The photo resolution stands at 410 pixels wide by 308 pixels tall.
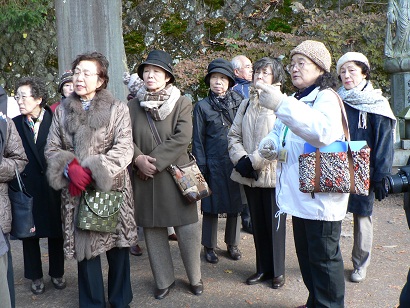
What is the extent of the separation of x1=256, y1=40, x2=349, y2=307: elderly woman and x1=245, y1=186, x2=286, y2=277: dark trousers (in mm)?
739

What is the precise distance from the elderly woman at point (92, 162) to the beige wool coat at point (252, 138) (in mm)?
1077

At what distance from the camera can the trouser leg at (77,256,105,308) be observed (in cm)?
372

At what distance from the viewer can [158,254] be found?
418 cm

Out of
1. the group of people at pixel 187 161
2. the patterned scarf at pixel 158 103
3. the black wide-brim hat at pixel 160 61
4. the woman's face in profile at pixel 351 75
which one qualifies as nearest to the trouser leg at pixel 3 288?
the group of people at pixel 187 161

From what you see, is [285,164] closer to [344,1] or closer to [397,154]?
[397,154]

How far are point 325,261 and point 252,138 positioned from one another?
1.50 metres

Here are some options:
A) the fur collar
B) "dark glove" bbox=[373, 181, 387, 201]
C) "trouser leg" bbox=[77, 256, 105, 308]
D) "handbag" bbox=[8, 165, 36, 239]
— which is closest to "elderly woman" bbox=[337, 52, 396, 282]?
"dark glove" bbox=[373, 181, 387, 201]

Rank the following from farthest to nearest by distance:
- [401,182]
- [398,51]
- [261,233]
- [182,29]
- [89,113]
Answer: [182,29], [398,51], [261,233], [89,113], [401,182]

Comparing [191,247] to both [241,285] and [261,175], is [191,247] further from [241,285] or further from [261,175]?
[261,175]

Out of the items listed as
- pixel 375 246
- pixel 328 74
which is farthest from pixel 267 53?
pixel 328 74

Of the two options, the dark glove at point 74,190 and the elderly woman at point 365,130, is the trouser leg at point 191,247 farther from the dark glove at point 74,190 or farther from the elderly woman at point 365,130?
the elderly woman at point 365,130

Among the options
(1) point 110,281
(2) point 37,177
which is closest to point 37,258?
(2) point 37,177

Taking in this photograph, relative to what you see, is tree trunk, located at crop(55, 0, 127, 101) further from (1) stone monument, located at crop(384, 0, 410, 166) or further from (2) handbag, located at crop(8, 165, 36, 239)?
(1) stone monument, located at crop(384, 0, 410, 166)

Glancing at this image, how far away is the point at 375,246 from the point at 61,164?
139 inches
